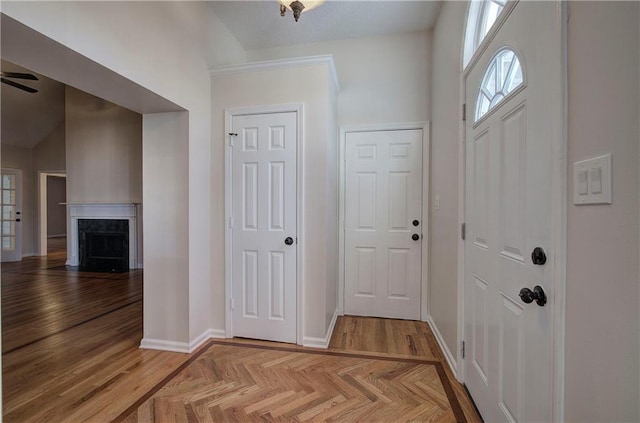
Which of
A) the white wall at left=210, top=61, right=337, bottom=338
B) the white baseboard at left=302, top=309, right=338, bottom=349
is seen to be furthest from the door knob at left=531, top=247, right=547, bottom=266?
the white baseboard at left=302, top=309, right=338, bottom=349

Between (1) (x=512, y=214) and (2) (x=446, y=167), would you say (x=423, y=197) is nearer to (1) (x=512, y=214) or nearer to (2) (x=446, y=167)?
(2) (x=446, y=167)

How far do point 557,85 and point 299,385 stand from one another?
2122 mm

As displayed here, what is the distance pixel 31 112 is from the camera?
579 centimetres

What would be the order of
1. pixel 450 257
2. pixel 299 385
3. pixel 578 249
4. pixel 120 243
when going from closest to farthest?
pixel 578 249 < pixel 299 385 < pixel 450 257 < pixel 120 243

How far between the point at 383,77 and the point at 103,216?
5.81m

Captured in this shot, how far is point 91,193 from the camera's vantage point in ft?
17.4

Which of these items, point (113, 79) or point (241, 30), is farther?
point (241, 30)

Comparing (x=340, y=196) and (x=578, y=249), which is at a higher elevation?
(x=340, y=196)

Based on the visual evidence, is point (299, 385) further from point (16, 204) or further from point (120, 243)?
point (16, 204)

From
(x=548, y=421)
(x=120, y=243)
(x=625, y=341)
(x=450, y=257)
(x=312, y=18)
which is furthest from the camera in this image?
(x=120, y=243)

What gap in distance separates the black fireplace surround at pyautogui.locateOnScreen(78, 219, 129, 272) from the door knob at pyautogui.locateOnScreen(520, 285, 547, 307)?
6.24 meters

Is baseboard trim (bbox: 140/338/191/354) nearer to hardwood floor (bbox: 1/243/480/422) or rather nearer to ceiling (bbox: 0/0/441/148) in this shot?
hardwood floor (bbox: 1/243/480/422)

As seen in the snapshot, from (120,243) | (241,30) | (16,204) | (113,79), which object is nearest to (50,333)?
(113,79)

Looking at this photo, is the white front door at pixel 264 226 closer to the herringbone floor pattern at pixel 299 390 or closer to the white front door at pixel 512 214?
the herringbone floor pattern at pixel 299 390
